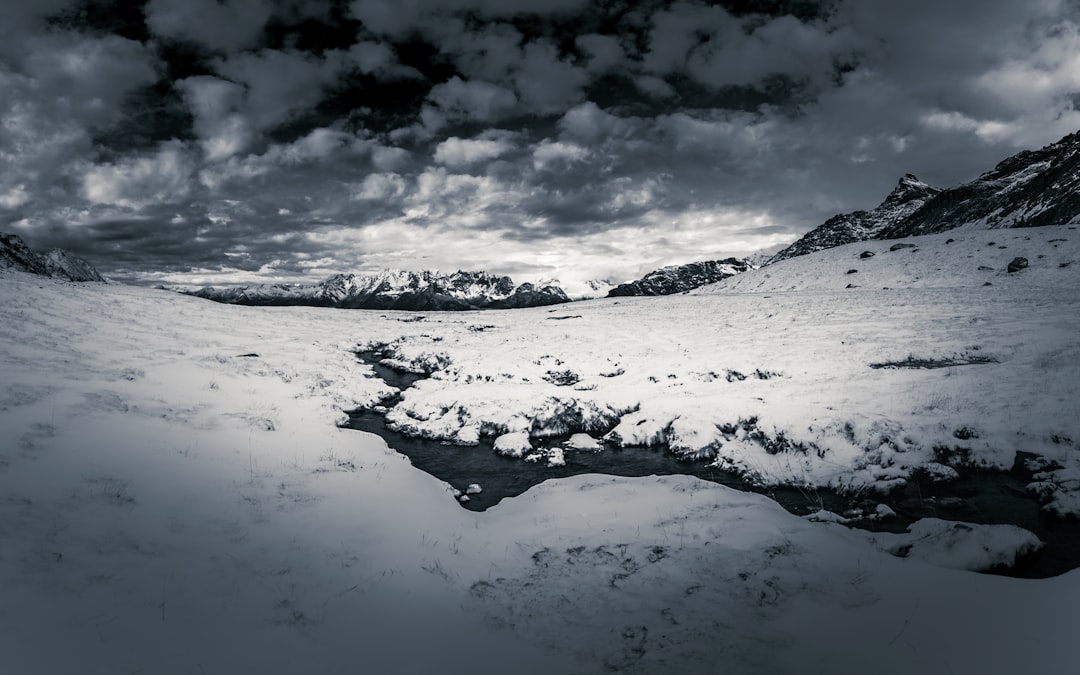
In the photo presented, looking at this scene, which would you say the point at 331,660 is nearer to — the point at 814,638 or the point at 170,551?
the point at 170,551

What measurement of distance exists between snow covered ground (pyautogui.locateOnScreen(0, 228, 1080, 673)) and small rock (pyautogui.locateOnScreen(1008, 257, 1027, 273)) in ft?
93.1

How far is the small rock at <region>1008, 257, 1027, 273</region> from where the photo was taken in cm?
3894

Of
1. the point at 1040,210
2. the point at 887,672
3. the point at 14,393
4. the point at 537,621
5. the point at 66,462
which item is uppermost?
the point at 1040,210

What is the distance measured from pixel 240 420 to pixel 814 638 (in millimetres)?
13710

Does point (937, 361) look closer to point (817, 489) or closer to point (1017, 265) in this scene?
point (817, 489)

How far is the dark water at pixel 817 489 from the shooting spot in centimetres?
732

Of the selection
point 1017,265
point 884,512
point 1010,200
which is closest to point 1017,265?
point 1017,265

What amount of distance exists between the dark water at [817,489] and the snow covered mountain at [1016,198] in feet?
286

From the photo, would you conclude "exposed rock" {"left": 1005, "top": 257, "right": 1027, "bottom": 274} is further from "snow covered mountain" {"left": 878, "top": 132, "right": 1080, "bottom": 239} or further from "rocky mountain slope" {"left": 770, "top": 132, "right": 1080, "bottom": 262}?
"snow covered mountain" {"left": 878, "top": 132, "right": 1080, "bottom": 239}

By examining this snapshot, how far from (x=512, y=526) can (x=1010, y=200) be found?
6607 inches

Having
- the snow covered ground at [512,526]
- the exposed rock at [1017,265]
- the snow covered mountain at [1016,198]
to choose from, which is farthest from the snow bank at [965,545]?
the snow covered mountain at [1016,198]

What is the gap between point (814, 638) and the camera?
4.71 meters

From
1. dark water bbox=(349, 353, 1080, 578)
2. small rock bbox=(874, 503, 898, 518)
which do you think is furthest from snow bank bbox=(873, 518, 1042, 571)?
small rock bbox=(874, 503, 898, 518)

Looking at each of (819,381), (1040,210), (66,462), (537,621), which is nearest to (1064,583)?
(537,621)
